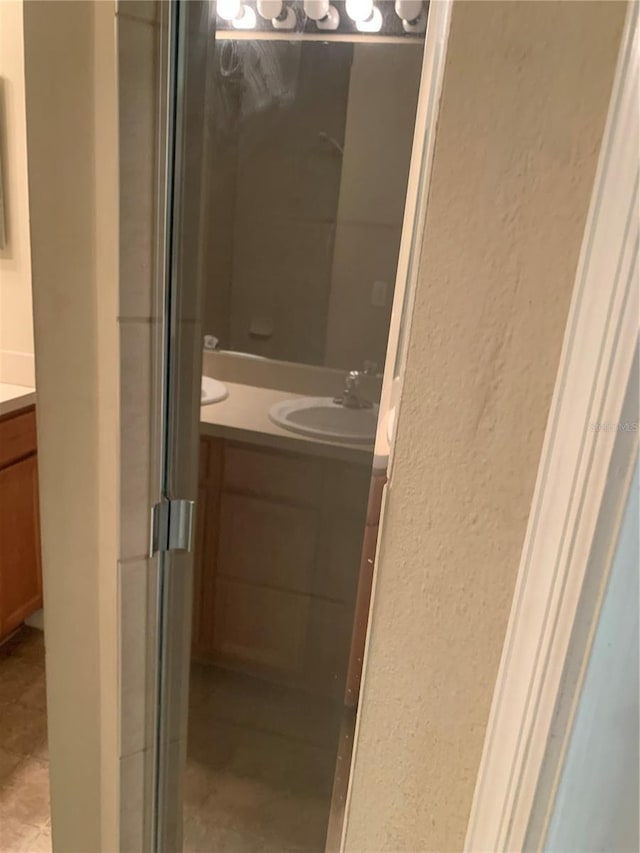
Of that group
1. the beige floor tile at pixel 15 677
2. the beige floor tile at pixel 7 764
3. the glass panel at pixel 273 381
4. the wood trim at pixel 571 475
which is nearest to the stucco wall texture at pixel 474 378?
the wood trim at pixel 571 475

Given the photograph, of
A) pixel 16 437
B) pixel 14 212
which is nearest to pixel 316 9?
→ pixel 14 212

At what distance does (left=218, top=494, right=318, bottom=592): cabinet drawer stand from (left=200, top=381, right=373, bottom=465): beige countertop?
0.13 meters

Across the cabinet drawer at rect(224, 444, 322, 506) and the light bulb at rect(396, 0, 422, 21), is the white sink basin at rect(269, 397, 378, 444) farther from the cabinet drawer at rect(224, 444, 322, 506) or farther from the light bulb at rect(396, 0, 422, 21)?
the light bulb at rect(396, 0, 422, 21)

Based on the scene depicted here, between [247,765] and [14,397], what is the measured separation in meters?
1.30

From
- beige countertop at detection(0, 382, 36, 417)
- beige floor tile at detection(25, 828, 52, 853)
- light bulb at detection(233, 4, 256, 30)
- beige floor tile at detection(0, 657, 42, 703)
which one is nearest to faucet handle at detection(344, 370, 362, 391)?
light bulb at detection(233, 4, 256, 30)

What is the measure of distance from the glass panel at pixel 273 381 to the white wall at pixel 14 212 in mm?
1054

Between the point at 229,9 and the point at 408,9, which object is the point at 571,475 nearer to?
the point at 408,9

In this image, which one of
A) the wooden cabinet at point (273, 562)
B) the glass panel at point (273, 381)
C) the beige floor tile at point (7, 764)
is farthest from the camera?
the beige floor tile at point (7, 764)

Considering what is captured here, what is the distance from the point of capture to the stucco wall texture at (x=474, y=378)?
0.43m

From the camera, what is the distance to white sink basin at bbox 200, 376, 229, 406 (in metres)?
1.17

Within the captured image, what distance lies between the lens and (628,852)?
46 cm

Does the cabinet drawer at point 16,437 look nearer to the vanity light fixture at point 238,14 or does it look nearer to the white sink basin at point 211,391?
the white sink basin at point 211,391

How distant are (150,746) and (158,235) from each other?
898 millimetres

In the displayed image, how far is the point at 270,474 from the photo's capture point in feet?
4.57
